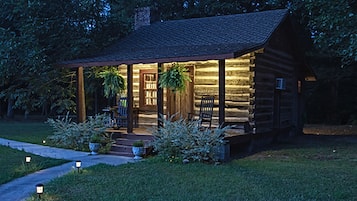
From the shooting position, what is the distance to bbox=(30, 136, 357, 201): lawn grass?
5.67 metres

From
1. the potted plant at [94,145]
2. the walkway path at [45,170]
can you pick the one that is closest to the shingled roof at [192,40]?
the potted plant at [94,145]

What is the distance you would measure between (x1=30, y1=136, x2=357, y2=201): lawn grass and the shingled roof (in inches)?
116

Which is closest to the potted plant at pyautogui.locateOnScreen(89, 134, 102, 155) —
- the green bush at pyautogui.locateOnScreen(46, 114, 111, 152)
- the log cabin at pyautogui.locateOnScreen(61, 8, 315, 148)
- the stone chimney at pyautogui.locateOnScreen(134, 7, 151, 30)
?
the green bush at pyautogui.locateOnScreen(46, 114, 111, 152)

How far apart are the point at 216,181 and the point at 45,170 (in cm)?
357

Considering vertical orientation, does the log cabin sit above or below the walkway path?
above

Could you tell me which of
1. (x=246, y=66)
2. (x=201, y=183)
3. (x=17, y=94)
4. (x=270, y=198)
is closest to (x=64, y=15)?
(x=17, y=94)

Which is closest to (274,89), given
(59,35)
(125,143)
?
(125,143)

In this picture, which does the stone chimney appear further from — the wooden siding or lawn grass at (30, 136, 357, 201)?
lawn grass at (30, 136, 357, 201)

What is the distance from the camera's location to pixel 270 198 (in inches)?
217

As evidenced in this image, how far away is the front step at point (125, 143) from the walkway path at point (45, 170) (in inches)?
17.4

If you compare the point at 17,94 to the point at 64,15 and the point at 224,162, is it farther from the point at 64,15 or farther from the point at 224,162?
the point at 224,162

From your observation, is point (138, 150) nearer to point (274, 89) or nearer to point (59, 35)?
point (274, 89)

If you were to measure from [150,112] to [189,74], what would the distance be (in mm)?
1990

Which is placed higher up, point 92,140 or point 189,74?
point 189,74
